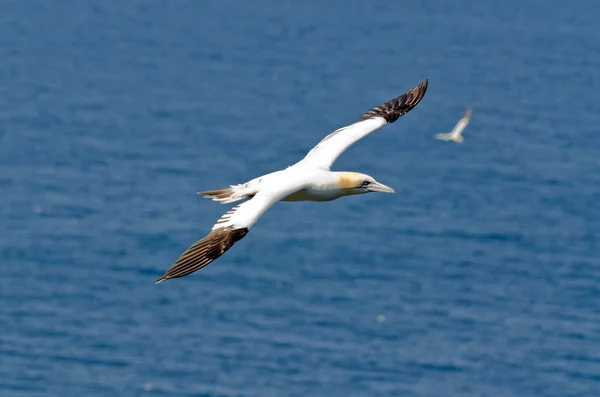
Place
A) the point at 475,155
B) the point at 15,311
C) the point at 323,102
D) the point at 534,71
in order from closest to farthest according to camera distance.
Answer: the point at 15,311 < the point at 475,155 < the point at 323,102 < the point at 534,71

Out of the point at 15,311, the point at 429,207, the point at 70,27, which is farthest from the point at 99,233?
the point at 70,27

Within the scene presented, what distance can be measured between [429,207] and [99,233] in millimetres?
10560

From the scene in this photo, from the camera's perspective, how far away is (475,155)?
157ft

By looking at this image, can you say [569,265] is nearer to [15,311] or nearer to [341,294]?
[341,294]

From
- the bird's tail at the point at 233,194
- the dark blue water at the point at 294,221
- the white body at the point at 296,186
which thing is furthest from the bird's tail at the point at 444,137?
the bird's tail at the point at 233,194

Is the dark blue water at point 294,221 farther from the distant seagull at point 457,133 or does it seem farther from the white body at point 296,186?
the white body at point 296,186

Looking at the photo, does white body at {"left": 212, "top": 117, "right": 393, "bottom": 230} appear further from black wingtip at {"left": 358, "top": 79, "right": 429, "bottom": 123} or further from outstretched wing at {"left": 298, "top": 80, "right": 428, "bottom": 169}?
black wingtip at {"left": 358, "top": 79, "right": 429, "bottom": 123}

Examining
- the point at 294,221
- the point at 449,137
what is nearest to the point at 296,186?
the point at 294,221

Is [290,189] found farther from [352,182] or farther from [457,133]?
[457,133]

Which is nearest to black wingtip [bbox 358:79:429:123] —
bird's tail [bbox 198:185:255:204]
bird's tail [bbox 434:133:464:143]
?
bird's tail [bbox 198:185:255:204]

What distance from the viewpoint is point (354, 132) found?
23156 mm

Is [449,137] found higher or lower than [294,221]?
higher

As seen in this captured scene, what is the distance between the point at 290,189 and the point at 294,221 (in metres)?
21.4

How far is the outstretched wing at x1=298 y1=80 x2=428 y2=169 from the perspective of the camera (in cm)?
2209
